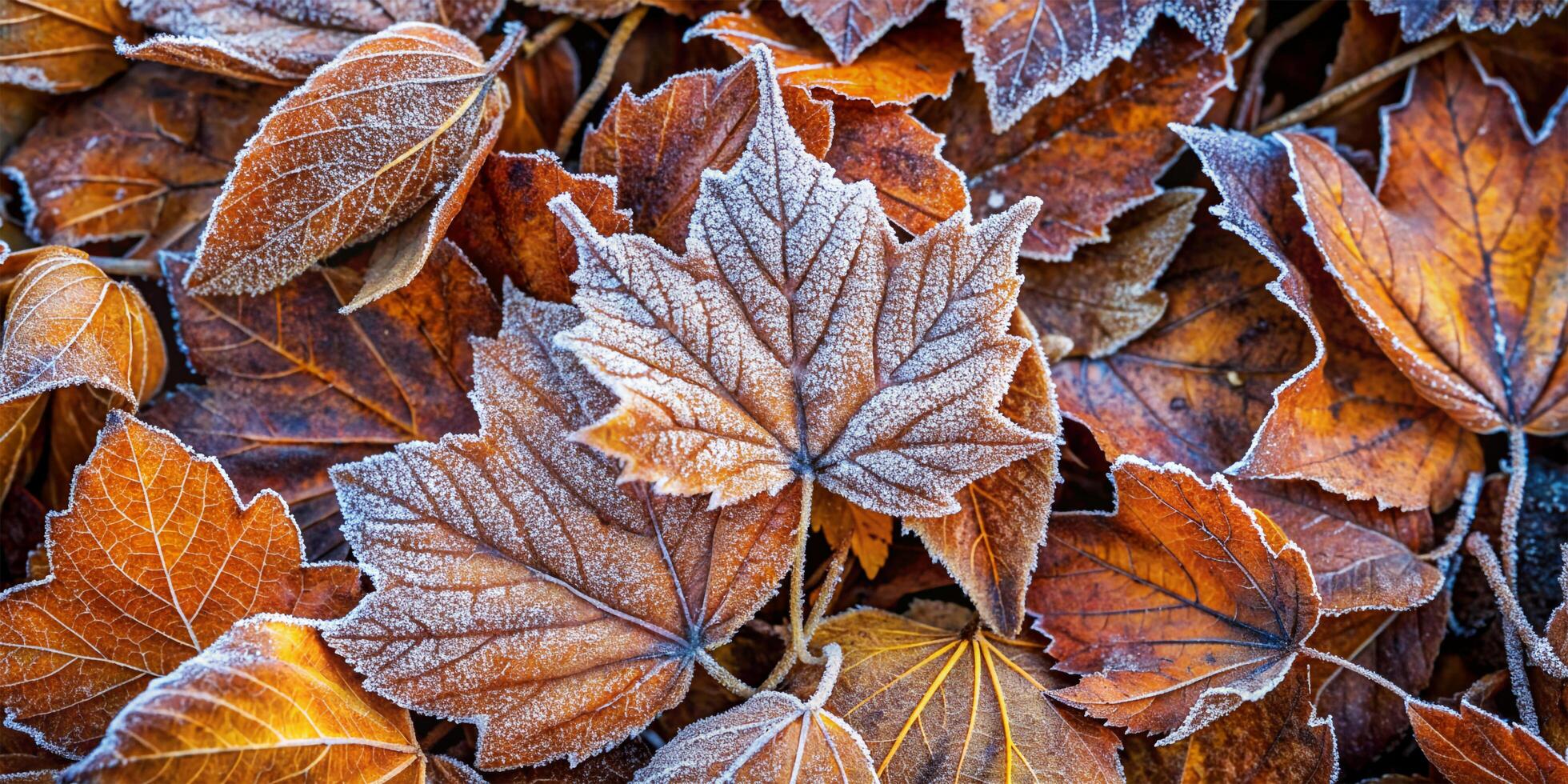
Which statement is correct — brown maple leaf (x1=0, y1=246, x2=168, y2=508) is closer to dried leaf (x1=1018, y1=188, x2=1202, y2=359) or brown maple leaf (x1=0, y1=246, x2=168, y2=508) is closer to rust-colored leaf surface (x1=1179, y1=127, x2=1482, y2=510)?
dried leaf (x1=1018, y1=188, x2=1202, y2=359)

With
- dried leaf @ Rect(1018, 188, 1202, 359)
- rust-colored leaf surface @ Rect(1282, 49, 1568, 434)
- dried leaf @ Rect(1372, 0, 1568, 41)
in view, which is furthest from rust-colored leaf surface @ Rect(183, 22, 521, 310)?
dried leaf @ Rect(1372, 0, 1568, 41)

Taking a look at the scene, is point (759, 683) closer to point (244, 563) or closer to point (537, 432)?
point (537, 432)

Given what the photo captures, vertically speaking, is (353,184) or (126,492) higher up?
(353,184)

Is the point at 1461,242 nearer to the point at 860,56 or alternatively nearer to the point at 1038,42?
the point at 1038,42

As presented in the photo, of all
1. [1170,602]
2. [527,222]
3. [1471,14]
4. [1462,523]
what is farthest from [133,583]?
[1471,14]

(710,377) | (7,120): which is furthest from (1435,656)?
(7,120)

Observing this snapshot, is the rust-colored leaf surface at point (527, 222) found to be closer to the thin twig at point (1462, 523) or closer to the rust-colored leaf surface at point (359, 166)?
the rust-colored leaf surface at point (359, 166)
